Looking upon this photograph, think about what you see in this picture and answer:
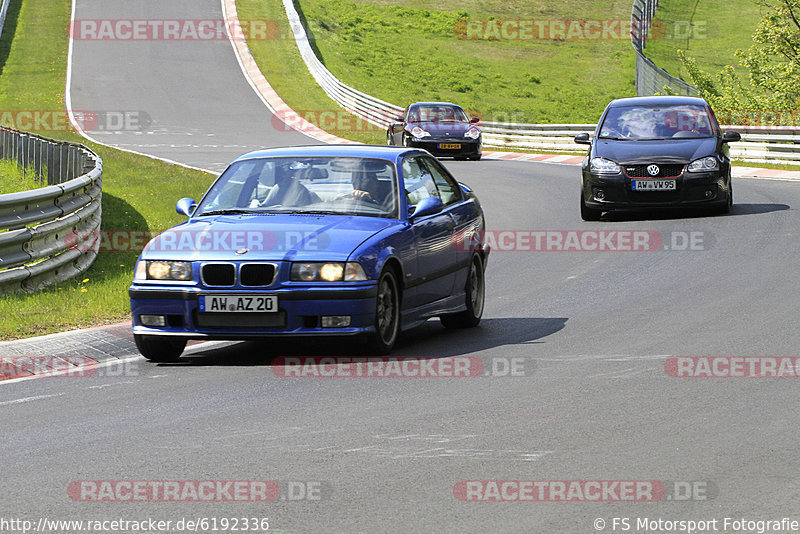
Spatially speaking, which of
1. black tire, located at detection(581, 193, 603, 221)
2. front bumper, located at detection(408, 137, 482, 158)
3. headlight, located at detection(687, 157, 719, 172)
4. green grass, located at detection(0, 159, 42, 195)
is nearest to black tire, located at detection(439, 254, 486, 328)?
headlight, located at detection(687, 157, 719, 172)

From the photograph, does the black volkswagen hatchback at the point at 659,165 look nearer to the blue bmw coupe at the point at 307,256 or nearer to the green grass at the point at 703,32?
the blue bmw coupe at the point at 307,256

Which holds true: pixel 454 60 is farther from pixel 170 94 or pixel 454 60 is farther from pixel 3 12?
pixel 170 94

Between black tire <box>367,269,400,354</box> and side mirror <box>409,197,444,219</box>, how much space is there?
0.57 meters

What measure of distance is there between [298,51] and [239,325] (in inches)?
2070

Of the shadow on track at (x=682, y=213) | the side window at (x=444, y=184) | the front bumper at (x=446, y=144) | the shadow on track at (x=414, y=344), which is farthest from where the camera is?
the front bumper at (x=446, y=144)

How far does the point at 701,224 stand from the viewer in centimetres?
1859

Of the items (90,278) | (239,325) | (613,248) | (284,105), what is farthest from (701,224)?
(284,105)

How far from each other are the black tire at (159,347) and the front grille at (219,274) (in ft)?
1.61

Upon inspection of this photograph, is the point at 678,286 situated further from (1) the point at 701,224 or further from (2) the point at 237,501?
(2) the point at 237,501

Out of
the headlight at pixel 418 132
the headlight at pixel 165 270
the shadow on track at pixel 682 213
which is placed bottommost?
the headlight at pixel 418 132

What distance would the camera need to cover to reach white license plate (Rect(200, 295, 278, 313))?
28.9 feet

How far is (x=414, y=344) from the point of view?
33.3ft

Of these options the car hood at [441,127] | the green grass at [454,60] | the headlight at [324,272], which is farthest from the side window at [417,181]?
the green grass at [454,60]

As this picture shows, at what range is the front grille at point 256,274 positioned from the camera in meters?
8.84
